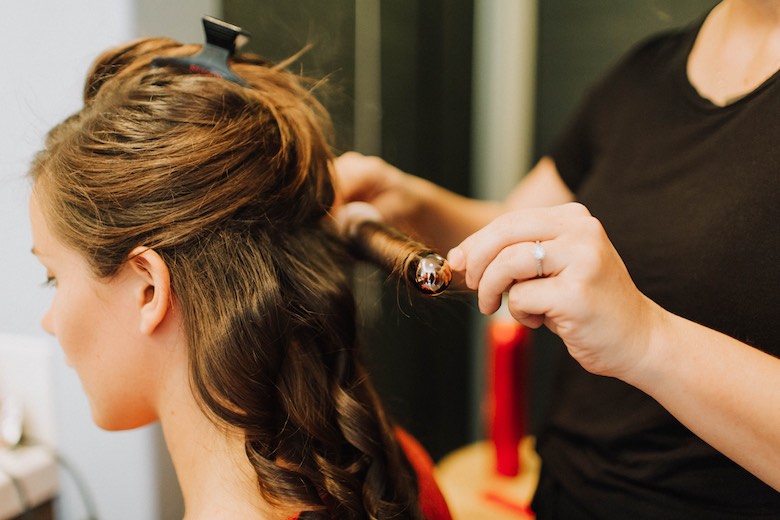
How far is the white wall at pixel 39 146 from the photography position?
2.63 feet

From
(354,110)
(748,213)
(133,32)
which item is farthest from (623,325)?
(354,110)

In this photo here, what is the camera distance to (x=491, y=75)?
70.1 inches

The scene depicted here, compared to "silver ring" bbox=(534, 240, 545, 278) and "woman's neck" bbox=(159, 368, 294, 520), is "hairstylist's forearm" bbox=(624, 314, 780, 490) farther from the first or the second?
"woman's neck" bbox=(159, 368, 294, 520)

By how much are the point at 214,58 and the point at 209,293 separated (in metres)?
0.28

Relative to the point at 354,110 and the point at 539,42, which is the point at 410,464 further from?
the point at 539,42

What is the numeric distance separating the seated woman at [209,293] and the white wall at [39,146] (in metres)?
0.07

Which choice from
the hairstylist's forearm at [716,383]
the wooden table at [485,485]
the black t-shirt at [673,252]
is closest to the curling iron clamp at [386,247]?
the hairstylist's forearm at [716,383]

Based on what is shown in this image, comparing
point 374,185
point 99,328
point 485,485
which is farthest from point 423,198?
point 485,485

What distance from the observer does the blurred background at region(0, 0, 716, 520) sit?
0.82m

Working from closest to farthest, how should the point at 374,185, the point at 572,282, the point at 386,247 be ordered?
the point at 572,282 < the point at 386,247 < the point at 374,185

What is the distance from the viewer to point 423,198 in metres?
1.02

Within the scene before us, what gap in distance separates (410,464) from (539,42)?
1.26 meters

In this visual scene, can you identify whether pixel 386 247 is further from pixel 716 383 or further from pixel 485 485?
pixel 485 485

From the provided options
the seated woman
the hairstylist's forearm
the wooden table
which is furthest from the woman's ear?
the wooden table
